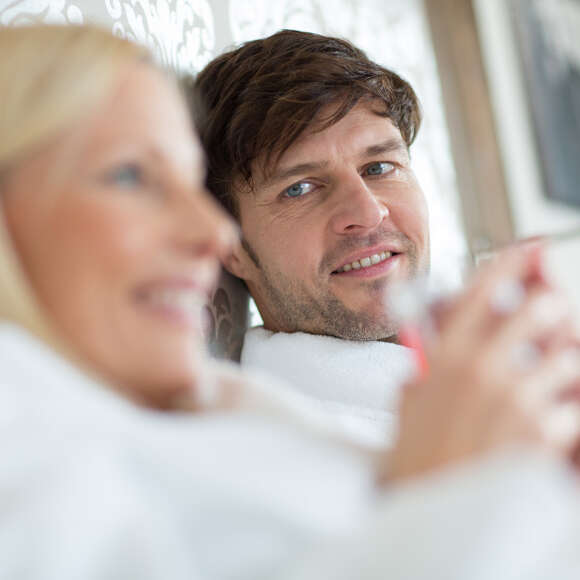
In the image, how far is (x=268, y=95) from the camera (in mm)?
1316

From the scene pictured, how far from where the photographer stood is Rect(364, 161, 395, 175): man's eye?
142 centimetres

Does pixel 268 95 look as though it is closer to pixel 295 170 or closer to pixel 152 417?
pixel 295 170

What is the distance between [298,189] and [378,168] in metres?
0.16

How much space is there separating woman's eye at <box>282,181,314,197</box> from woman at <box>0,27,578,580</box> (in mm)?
814

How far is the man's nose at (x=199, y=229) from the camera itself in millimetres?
521

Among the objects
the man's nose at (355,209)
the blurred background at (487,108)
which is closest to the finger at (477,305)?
the man's nose at (355,209)

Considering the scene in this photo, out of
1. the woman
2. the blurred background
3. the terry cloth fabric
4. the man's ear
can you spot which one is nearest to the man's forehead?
the man's ear

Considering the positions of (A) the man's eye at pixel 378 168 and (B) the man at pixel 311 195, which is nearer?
(B) the man at pixel 311 195

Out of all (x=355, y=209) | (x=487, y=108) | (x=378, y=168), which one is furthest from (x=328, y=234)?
(x=487, y=108)

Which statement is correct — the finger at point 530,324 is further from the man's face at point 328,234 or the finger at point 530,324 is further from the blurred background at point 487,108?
the blurred background at point 487,108

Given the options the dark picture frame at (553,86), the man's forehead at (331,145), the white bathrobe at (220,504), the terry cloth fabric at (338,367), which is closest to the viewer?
the white bathrobe at (220,504)

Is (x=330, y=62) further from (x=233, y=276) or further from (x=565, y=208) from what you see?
(x=565, y=208)

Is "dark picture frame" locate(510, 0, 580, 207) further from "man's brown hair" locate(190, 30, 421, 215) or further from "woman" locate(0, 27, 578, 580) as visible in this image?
"woman" locate(0, 27, 578, 580)

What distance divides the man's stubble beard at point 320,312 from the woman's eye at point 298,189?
0.12m
